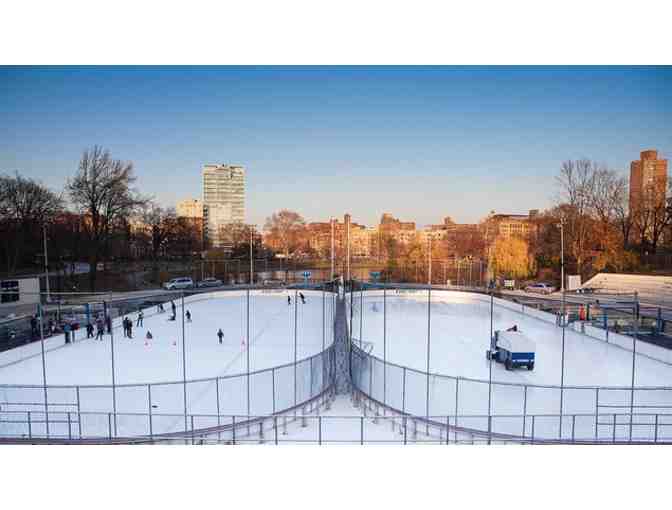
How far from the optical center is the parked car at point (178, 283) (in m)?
24.5

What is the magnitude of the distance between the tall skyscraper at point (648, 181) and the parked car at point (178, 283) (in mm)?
23441

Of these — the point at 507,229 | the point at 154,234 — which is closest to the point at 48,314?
the point at 154,234

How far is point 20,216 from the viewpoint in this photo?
22094mm

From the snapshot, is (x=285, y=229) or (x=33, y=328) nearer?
(x=33, y=328)

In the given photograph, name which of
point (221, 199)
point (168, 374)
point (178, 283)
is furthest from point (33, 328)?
point (221, 199)

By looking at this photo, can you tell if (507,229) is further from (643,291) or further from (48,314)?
(48,314)

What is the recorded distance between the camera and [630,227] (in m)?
22.9

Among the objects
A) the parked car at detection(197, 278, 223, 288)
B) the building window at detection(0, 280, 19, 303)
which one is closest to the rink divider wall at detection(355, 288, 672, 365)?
the parked car at detection(197, 278, 223, 288)

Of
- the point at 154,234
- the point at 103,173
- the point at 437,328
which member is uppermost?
the point at 103,173

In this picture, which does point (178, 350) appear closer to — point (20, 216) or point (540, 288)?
point (20, 216)

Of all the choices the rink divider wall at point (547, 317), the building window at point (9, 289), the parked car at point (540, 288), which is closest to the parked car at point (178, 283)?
the building window at point (9, 289)

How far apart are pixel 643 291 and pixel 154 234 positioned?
2977cm

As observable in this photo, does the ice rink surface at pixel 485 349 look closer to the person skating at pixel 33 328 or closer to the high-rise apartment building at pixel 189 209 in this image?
the person skating at pixel 33 328

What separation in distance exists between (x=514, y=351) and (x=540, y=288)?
15.3m
